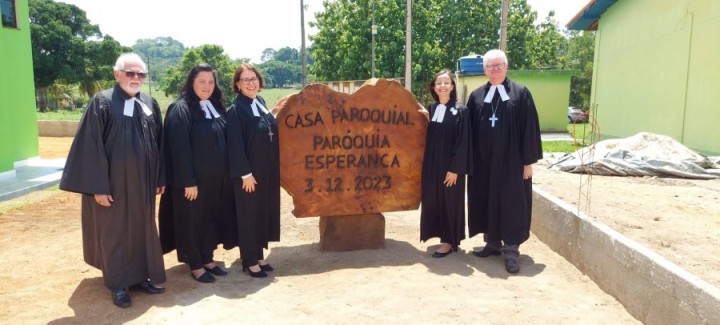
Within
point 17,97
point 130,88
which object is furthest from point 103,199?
point 17,97

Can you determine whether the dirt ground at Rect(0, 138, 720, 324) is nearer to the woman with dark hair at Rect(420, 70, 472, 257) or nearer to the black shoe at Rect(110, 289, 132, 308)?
the black shoe at Rect(110, 289, 132, 308)

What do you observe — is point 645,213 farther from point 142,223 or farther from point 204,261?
point 142,223

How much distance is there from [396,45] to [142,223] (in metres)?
23.8

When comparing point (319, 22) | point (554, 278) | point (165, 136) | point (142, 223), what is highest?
point (319, 22)

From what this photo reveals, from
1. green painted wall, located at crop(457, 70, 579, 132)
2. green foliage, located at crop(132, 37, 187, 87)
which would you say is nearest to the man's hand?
green painted wall, located at crop(457, 70, 579, 132)

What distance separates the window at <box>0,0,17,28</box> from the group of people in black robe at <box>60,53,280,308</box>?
8102mm

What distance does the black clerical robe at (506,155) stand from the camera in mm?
4641

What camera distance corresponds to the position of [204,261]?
445cm

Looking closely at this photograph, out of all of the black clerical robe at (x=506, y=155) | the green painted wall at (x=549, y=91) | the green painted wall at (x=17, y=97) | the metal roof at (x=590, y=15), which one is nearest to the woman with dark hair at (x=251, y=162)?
the black clerical robe at (x=506, y=155)

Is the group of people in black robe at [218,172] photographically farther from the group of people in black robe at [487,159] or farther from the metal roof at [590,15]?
the metal roof at [590,15]

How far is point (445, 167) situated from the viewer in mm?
4863

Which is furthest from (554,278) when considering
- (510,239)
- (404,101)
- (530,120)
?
(404,101)

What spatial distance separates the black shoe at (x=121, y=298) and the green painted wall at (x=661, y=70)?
1027 centimetres

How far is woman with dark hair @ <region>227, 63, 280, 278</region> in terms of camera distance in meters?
4.22
